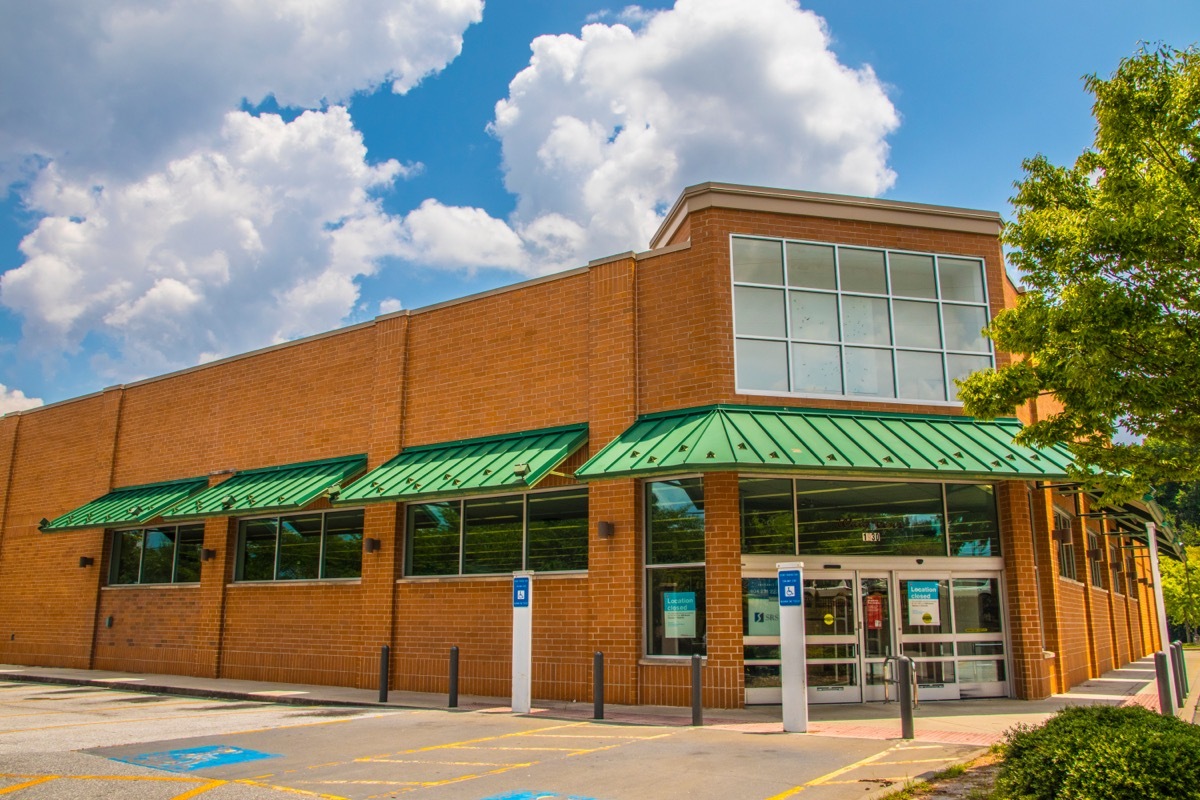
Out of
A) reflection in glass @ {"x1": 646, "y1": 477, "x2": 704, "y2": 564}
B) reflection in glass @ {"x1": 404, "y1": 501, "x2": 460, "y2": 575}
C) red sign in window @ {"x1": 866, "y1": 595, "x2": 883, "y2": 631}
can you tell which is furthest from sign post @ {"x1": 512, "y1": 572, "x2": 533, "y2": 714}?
red sign in window @ {"x1": 866, "y1": 595, "x2": 883, "y2": 631}

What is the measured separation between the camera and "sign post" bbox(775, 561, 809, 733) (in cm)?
1206

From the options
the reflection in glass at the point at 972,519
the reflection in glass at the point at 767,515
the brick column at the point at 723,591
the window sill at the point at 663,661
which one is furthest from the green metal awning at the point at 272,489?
the reflection in glass at the point at 972,519

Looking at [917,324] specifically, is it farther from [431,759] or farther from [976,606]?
[431,759]

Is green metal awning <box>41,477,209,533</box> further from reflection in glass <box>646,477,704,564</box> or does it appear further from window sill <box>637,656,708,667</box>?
window sill <box>637,656,708,667</box>

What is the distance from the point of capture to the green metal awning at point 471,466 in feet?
52.1

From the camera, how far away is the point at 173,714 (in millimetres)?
14750

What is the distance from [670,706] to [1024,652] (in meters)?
5.84

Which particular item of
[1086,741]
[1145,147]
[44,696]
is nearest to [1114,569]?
[1145,147]

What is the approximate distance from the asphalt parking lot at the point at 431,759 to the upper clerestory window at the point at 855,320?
6344 millimetres

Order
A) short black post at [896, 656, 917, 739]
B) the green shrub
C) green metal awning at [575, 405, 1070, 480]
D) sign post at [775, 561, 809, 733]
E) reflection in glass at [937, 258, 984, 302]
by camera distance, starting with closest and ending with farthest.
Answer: the green shrub < short black post at [896, 656, 917, 739] < sign post at [775, 561, 809, 733] < green metal awning at [575, 405, 1070, 480] < reflection in glass at [937, 258, 984, 302]

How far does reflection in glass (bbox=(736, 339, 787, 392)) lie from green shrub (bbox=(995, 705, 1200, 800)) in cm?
863

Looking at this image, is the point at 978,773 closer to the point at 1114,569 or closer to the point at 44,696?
the point at 44,696

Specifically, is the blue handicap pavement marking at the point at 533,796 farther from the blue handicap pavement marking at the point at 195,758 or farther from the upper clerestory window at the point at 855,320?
the upper clerestory window at the point at 855,320

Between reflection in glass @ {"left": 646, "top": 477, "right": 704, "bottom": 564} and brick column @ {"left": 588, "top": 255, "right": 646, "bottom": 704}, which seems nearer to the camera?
reflection in glass @ {"left": 646, "top": 477, "right": 704, "bottom": 564}
